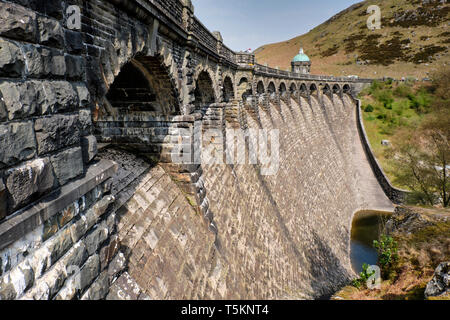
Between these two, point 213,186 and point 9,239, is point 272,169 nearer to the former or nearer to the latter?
point 213,186

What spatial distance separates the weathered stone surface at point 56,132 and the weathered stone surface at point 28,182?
15 cm

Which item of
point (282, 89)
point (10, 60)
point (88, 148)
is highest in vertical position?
point (282, 89)

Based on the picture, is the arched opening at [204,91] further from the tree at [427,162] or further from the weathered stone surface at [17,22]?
the tree at [427,162]

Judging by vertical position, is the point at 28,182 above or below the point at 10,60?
below

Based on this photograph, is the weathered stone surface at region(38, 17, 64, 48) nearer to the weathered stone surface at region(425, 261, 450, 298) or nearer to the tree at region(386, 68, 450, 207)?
the weathered stone surface at region(425, 261, 450, 298)

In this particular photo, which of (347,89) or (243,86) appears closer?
(243,86)

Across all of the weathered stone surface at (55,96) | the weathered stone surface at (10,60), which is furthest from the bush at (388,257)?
the weathered stone surface at (10,60)

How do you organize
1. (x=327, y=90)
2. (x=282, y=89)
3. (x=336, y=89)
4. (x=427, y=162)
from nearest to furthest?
(x=427, y=162)
(x=282, y=89)
(x=327, y=90)
(x=336, y=89)

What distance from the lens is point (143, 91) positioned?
6.64 metres

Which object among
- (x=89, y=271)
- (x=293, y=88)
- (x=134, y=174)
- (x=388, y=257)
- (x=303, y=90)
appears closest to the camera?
(x=89, y=271)

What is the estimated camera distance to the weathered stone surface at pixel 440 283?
5492 millimetres

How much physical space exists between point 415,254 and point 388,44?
225 ft

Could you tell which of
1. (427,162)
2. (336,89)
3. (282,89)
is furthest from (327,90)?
(427,162)

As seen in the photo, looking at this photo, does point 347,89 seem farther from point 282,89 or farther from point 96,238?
point 96,238
